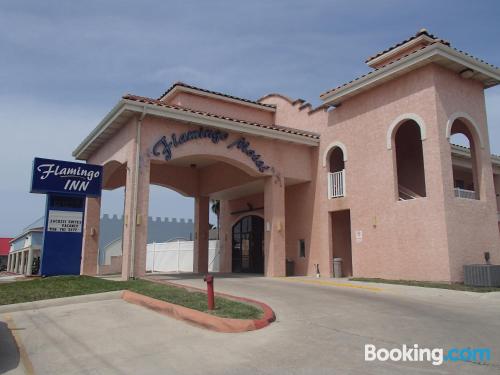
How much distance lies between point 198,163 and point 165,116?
24.3ft

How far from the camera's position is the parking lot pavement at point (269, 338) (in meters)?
6.09

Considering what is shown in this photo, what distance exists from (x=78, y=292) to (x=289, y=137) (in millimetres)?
11643

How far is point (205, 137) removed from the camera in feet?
59.1

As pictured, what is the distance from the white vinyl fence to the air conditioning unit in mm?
16528

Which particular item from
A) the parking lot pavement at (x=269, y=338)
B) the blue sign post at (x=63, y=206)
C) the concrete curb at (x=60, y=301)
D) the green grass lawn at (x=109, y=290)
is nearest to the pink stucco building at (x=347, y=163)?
the blue sign post at (x=63, y=206)

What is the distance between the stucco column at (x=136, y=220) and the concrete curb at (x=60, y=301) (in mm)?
3100

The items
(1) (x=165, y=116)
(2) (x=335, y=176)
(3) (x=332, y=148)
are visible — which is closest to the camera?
(1) (x=165, y=116)

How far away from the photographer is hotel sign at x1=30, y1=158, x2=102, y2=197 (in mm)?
16438

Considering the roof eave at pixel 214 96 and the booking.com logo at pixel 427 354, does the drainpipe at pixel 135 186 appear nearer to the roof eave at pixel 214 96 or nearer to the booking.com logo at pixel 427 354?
the roof eave at pixel 214 96

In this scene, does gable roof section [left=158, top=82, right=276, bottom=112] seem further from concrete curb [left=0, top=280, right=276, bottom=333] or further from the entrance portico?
concrete curb [left=0, top=280, right=276, bottom=333]

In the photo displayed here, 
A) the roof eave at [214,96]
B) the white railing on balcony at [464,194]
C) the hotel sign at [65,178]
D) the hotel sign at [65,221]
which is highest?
the roof eave at [214,96]

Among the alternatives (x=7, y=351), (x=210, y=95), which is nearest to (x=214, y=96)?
(x=210, y=95)


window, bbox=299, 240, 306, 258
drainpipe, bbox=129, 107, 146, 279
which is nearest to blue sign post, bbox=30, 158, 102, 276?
drainpipe, bbox=129, 107, 146, 279

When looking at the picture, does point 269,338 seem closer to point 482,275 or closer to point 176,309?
point 176,309
